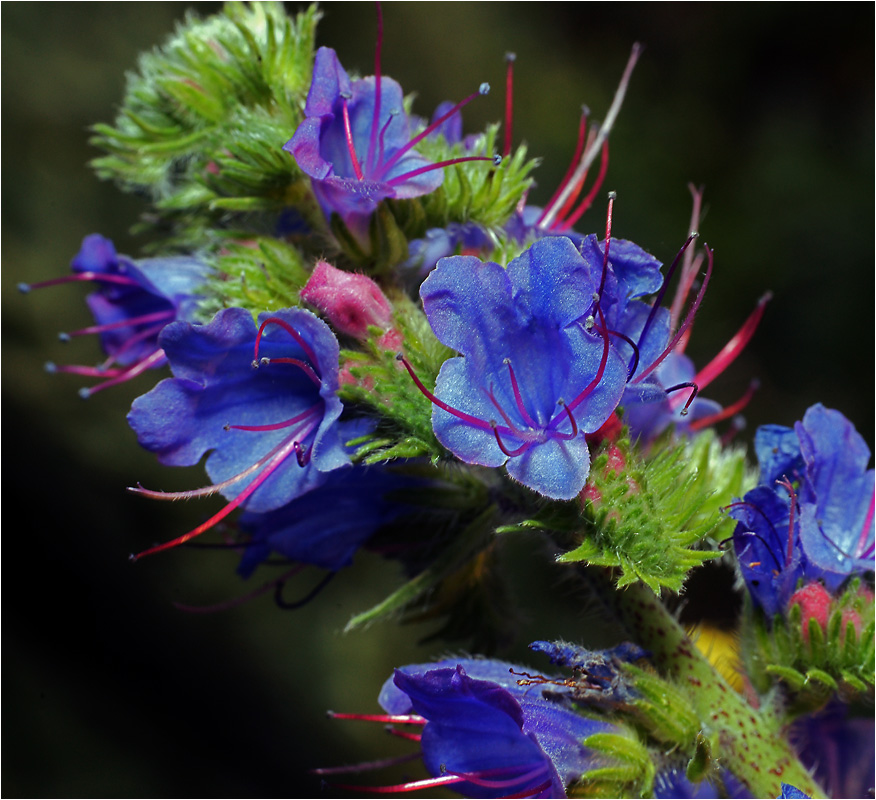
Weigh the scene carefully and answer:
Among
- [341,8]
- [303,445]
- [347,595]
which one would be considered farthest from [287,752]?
[341,8]

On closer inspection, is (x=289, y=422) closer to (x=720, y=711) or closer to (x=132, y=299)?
(x=132, y=299)

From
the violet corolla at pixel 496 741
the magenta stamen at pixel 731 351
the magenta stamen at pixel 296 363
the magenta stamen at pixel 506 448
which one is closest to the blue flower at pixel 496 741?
the violet corolla at pixel 496 741

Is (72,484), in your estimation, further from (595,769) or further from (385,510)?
(595,769)

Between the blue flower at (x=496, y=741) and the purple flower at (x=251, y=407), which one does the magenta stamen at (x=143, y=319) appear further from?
the blue flower at (x=496, y=741)

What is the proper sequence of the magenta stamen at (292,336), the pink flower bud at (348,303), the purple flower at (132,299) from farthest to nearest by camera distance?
the purple flower at (132,299)
the pink flower bud at (348,303)
the magenta stamen at (292,336)

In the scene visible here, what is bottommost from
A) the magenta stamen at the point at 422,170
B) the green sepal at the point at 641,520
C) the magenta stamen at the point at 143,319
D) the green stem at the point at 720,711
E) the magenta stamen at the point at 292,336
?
the green stem at the point at 720,711

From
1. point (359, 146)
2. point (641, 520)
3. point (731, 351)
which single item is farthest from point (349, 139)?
point (731, 351)

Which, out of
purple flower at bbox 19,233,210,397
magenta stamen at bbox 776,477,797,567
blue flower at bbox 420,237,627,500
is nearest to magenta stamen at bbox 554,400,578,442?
blue flower at bbox 420,237,627,500
